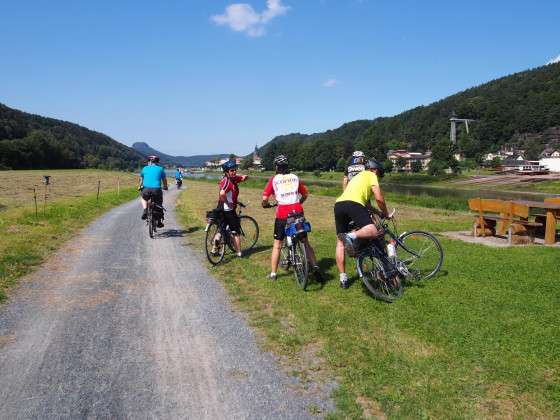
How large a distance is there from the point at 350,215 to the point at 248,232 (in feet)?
14.0

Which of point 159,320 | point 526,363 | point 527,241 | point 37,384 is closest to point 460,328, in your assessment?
point 526,363

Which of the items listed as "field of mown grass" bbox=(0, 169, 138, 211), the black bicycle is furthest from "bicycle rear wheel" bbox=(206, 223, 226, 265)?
"field of mown grass" bbox=(0, 169, 138, 211)

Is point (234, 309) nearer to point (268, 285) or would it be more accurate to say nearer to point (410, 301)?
point (268, 285)

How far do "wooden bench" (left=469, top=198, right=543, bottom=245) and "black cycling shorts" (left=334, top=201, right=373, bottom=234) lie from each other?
6352 mm

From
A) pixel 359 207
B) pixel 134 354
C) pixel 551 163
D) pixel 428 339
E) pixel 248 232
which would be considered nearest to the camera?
Result: pixel 134 354

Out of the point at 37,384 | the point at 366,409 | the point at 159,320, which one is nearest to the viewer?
the point at 366,409

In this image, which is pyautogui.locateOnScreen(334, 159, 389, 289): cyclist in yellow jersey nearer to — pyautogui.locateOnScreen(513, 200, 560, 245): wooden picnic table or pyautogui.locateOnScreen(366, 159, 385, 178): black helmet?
pyautogui.locateOnScreen(366, 159, 385, 178): black helmet

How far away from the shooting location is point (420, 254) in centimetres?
696

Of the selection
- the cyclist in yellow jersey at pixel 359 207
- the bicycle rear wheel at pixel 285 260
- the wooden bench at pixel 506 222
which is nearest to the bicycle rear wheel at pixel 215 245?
the bicycle rear wheel at pixel 285 260

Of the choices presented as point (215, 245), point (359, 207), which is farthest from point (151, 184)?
point (359, 207)

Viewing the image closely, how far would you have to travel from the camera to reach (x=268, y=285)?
22.8 ft

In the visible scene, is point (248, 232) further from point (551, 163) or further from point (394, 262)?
point (551, 163)

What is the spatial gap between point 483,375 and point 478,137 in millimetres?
189218

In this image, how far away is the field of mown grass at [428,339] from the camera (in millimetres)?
3504
